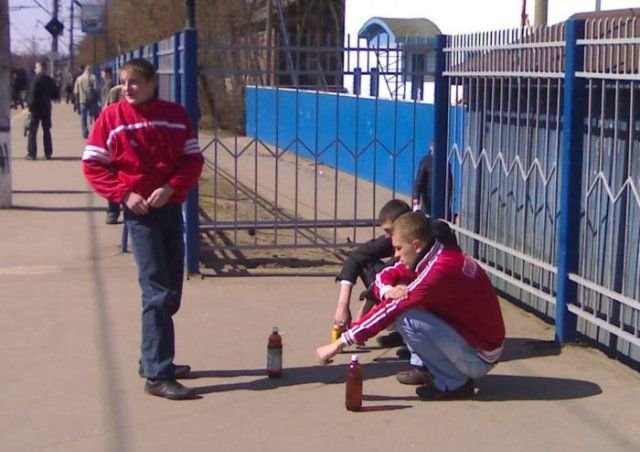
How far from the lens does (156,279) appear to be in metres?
6.12

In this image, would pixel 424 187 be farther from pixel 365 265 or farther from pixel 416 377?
pixel 416 377

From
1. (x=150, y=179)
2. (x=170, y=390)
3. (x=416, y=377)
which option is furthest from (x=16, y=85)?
(x=416, y=377)

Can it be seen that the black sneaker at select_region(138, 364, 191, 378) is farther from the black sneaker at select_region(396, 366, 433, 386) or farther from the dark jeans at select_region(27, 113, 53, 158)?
the dark jeans at select_region(27, 113, 53, 158)

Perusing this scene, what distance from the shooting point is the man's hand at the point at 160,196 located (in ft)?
19.7

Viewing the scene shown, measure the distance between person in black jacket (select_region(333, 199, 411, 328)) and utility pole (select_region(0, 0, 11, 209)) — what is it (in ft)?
25.2

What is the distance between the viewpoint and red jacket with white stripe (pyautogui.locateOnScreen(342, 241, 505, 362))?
5.92 meters

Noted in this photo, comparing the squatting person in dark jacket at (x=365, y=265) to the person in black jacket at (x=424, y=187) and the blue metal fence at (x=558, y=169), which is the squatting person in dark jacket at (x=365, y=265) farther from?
the person in black jacket at (x=424, y=187)

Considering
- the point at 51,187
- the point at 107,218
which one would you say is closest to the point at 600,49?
the point at 107,218

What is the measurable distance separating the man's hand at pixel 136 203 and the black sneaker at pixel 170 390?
3.07ft

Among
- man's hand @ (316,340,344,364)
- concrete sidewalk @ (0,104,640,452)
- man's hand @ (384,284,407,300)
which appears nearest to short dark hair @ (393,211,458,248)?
man's hand @ (384,284,407,300)

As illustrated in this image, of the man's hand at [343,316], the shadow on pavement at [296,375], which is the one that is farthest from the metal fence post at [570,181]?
the man's hand at [343,316]

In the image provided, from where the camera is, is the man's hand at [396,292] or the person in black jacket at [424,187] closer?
the man's hand at [396,292]

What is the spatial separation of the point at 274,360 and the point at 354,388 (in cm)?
78

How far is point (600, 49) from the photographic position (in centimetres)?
673
